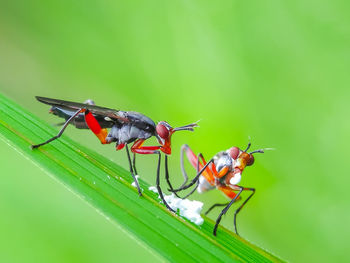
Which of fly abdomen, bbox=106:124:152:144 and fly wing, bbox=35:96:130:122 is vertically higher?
fly wing, bbox=35:96:130:122

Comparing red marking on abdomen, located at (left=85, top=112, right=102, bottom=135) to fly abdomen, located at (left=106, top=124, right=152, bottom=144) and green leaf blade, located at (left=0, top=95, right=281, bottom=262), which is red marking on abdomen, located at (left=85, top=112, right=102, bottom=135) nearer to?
fly abdomen, located at (left=106, top=124, right=152, bottom=144)

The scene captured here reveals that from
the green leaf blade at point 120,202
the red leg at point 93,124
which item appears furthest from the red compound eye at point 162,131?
the green leaf blade at point 120,202

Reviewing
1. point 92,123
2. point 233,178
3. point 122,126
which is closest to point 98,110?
point 92,123

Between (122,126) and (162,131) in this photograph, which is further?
(122,126)

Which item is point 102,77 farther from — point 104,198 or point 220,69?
point 104,198

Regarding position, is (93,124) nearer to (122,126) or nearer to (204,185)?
(122,126)

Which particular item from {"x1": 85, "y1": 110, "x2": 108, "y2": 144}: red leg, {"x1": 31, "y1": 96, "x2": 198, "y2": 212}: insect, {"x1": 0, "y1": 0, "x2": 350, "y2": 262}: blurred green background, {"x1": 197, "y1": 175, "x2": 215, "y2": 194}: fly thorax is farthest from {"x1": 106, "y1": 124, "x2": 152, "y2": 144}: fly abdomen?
{"x1": 0, "y1": 0, "x2": 350, "y2": 262}: blurred green background

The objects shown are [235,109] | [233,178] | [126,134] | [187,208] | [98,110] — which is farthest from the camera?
[235,109]

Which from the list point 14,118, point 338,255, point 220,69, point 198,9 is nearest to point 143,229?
point 14,118
